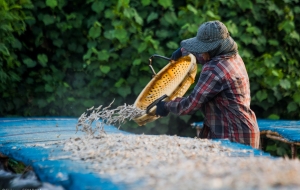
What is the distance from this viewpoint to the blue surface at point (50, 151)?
2535 mm

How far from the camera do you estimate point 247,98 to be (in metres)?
4.12

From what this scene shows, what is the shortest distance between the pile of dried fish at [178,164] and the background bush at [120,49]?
2.76 metres

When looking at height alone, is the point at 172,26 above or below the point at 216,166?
above

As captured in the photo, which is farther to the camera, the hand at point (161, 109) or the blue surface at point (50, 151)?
the hand at point (161, 109)

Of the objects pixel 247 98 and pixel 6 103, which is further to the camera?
pixel 6 103

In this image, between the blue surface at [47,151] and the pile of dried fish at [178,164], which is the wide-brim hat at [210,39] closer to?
the pile of dried fish at [178,164]

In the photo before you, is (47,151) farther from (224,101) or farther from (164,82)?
(164,82)

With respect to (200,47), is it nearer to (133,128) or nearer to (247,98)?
(247,98)

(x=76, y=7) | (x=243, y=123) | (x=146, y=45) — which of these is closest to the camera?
(x=243, y=123)

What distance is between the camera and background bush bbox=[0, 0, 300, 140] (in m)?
6.28

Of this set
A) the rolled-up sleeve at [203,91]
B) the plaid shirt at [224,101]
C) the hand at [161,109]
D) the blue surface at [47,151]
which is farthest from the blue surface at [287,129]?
the blue surface at [47,151]

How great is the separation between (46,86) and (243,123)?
312 centimetres

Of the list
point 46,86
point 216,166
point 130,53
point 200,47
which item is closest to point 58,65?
point 46,86

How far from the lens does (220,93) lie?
404 cm
